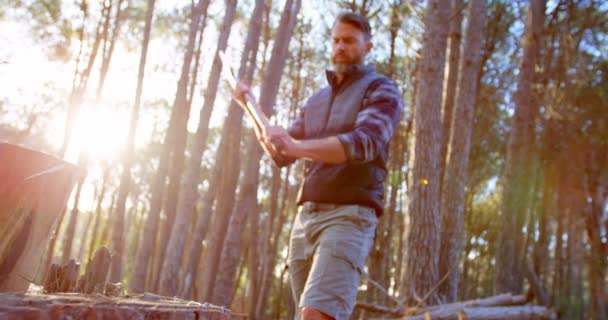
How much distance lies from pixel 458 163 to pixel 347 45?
593 centimetres

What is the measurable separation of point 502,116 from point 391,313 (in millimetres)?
13734

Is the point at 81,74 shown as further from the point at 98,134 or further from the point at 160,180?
the point at 160,180

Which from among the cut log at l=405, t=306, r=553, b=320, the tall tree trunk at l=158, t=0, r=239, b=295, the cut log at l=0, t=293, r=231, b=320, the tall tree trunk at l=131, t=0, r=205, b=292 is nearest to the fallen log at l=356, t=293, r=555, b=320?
the cut log at l=405, t=306, r=553, b=320

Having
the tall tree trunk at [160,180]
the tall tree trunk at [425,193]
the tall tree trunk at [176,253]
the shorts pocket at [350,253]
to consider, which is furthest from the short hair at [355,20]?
the tall tree trunk at [160,180]

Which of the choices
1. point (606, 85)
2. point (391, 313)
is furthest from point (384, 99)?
point (606, 85)

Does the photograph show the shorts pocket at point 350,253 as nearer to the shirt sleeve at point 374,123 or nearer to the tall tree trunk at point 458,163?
the shirt sleeve at point 374,123

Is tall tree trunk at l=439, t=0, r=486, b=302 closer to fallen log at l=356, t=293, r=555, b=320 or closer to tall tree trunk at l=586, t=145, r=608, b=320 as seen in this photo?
fallen log at l=356, t=293, r=555, b=320

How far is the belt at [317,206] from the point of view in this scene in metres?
2.29

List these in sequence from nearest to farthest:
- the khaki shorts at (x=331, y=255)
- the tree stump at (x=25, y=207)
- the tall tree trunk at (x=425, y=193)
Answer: the tree stump at (x=25, y=207)
the khaki shorts at (x=331, y=255)
the tall tree trunk at (x=425, y=193)

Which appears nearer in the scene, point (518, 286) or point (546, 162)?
point (518, 286)

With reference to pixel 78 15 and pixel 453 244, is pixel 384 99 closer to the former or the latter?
pixel 453 244

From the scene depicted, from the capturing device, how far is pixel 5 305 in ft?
4.17

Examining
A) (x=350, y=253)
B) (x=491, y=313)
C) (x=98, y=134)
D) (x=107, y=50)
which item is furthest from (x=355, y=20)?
(x=98, y=134)

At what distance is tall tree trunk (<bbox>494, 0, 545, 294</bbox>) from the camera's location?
10.3m
